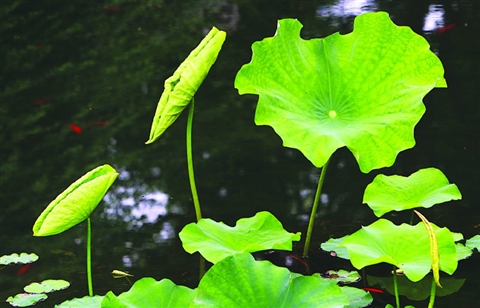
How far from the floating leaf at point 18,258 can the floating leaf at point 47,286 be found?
110mm

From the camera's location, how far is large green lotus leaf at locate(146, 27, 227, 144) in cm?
124

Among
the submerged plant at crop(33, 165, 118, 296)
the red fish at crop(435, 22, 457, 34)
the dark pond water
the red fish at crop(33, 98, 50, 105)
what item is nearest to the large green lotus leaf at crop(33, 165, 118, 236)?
the submerged plant at crop(33, 165, 118, 296)

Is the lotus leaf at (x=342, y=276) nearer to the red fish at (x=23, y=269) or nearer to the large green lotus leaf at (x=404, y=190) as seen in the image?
the large green lotus leaf at (x=404, y=190)

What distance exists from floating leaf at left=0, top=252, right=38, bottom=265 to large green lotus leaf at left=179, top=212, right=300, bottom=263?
1.49ft

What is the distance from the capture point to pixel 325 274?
1316 millimetres

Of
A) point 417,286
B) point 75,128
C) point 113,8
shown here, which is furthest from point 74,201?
point 113,8

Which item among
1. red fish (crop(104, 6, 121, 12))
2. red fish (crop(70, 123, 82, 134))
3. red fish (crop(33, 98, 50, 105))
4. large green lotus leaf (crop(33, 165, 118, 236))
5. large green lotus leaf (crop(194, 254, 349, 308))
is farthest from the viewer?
red fish (crop(104, 6, 121, 12))

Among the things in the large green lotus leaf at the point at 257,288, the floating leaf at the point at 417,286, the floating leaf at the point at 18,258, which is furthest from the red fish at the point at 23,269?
the floating leaf at the point at 417,286

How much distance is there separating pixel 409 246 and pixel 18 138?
134 centimetres

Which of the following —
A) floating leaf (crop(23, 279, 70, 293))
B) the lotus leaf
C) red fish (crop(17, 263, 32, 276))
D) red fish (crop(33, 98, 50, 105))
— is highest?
floating leaf (crop(23, 279, 70, 293))

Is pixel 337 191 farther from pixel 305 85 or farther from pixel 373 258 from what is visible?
pixel 373 258

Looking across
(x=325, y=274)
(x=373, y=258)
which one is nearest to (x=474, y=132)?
(x=325, y=274)

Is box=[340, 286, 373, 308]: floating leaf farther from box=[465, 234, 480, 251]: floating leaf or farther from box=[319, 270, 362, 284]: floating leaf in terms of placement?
box=[465, 234, 480, 251]: floating leaf

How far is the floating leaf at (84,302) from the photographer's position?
1.18 meters
